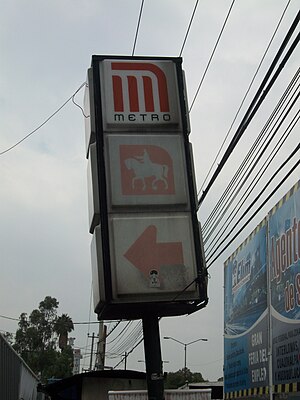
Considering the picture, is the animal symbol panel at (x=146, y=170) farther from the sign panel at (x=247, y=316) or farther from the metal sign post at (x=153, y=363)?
the metal sign post at (x=153, y=363)

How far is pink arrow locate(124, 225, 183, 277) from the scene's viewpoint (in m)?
8.38

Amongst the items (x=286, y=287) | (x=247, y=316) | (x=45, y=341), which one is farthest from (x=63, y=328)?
(x=286, y=287)

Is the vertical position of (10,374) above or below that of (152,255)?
below

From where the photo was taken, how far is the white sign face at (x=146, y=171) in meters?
8.65

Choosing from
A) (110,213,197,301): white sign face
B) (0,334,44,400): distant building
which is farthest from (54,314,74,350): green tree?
(110,213,197,301): white sign face

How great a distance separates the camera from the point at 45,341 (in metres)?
58.9

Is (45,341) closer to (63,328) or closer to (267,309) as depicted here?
(63,328)

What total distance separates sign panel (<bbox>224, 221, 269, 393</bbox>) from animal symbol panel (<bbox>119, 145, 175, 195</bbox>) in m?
1.45

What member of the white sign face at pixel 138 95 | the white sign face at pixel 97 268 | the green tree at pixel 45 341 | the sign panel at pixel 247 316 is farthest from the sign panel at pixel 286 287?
the green tree at pixel 45 341

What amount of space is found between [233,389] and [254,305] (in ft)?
6.63

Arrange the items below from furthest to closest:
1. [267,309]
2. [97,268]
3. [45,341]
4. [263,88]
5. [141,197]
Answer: [45,341] < [141,197] < [97,268] < [267,309] < [263,88]

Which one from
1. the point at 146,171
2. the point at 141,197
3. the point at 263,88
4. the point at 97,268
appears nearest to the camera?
the point at 263,88

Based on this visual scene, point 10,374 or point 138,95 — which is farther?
point 10,374

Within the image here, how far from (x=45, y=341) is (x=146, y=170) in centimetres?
5280
